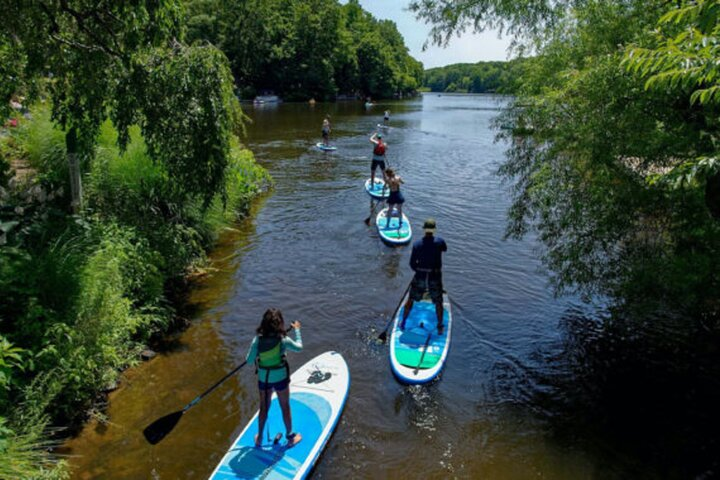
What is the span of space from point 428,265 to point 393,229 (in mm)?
6507

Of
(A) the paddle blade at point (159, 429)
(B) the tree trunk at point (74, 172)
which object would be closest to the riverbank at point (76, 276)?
(B) the tree trunk at point (74, 172)

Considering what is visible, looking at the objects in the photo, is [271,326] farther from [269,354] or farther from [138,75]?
[138,75]

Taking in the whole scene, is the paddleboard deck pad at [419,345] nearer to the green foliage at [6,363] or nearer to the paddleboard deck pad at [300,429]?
the paddleboard deck pad at [300,429]

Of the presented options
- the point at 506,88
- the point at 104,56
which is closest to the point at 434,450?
the point at 506,88

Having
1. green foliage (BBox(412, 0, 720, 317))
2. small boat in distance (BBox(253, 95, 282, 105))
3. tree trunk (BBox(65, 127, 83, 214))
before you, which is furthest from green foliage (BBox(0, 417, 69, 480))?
small boat in distance (BBox(253, 95, 282, 105))

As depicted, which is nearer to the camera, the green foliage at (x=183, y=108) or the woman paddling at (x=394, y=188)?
the green foliage at (x=183, y=108)

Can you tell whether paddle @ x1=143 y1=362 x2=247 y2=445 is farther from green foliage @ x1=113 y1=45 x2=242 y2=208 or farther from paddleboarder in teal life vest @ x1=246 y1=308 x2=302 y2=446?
green foliage @ x1=113 y1=45 x2=242 y2=208

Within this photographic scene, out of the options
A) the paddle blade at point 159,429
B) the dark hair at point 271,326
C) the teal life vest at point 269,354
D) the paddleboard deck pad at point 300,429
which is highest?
the dark hair at point 271,326

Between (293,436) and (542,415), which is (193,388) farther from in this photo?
(542,415)

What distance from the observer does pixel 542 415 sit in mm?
7637

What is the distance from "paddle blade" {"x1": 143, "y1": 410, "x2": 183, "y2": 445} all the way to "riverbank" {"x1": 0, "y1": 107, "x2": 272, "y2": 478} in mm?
971

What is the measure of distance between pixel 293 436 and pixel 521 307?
21.6 ft

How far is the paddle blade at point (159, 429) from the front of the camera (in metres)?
6.06

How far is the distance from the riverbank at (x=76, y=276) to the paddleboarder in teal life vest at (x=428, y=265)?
403 cm
